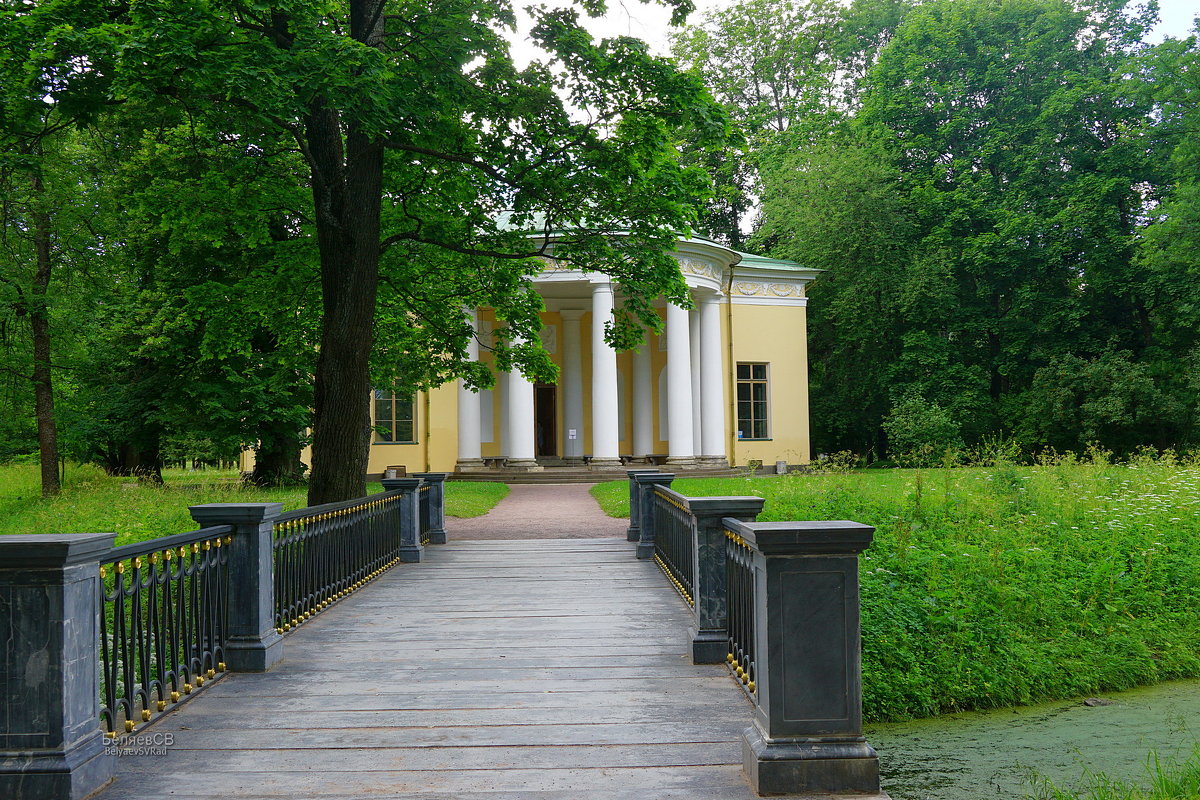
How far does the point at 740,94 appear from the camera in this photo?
40.0 m

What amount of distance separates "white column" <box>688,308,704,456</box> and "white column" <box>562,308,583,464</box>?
3686 mm

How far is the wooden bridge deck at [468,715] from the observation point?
3.84 meters

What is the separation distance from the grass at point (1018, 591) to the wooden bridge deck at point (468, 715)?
227cm

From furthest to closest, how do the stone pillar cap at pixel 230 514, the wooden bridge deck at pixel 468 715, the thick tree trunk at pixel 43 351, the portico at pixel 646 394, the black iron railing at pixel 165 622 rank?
the portico at pixel 646 394
the thick tree trunk at pixel 43 351
the stone pillar cap at pixel 230 514
the black iron railing at pixel 165 622
the wooden bridge deck at pixel 468 715

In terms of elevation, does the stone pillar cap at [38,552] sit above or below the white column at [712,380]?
below

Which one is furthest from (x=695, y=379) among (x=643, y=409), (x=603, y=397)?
(x=603, y=397)

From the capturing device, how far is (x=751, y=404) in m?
30.5

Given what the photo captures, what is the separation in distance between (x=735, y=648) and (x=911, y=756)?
69.4 inches

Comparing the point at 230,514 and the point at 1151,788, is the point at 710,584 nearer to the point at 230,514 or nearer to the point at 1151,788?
the point at 1151,788

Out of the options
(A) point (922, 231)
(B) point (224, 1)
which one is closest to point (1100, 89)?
(A) point (922, 231)

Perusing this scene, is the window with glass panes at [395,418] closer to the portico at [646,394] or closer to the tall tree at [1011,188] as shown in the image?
the portico at [646,394]

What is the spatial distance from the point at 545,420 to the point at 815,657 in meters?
27.9

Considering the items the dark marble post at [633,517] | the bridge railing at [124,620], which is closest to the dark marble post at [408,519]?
the bridge railing at [124,620]

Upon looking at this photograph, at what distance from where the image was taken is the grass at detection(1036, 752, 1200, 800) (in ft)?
15.4
